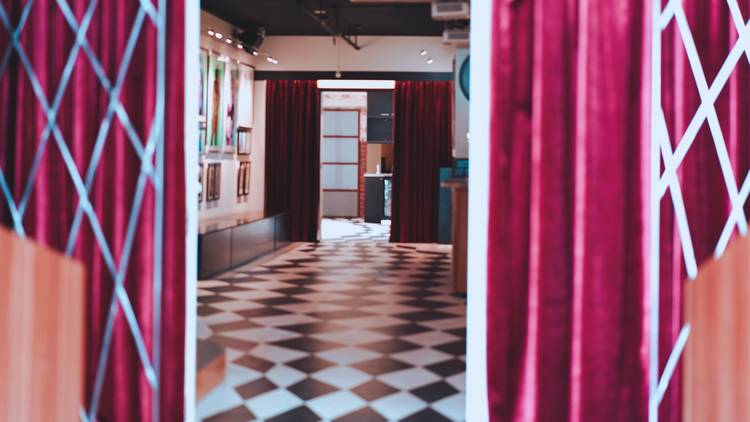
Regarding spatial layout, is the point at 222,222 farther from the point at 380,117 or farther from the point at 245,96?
the point at 380,117

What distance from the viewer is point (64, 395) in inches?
84.7

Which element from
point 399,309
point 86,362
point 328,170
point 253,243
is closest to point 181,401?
point 86,362

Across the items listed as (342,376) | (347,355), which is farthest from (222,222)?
(342,376)

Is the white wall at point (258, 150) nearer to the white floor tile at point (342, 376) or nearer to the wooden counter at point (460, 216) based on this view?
the wooden counter at point (460, 216)

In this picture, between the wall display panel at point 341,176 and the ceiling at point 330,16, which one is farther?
the wall display panel at point 341,176

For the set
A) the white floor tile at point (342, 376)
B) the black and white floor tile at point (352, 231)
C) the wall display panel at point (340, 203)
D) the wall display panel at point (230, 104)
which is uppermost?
the wall display panel at point (230, 104)

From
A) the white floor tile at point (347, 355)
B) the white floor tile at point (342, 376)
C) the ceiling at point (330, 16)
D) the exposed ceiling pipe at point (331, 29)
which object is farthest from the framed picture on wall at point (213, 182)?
the white floor tile at point (342, 376)

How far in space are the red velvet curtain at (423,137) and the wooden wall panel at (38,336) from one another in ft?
23.9

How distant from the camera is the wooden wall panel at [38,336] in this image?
7.02 ft

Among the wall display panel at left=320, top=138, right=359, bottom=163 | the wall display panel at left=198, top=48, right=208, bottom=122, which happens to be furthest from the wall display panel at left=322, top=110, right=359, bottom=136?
the wall display panel at left=198, top=48, right=208, bottom=122

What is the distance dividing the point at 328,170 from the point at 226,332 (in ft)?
30.0

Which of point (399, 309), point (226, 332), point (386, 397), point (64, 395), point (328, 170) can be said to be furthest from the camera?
point (328, 170)

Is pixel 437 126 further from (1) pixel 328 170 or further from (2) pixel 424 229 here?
(1) pixel 328 170

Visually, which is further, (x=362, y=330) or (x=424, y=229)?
(x=424, y=229)
